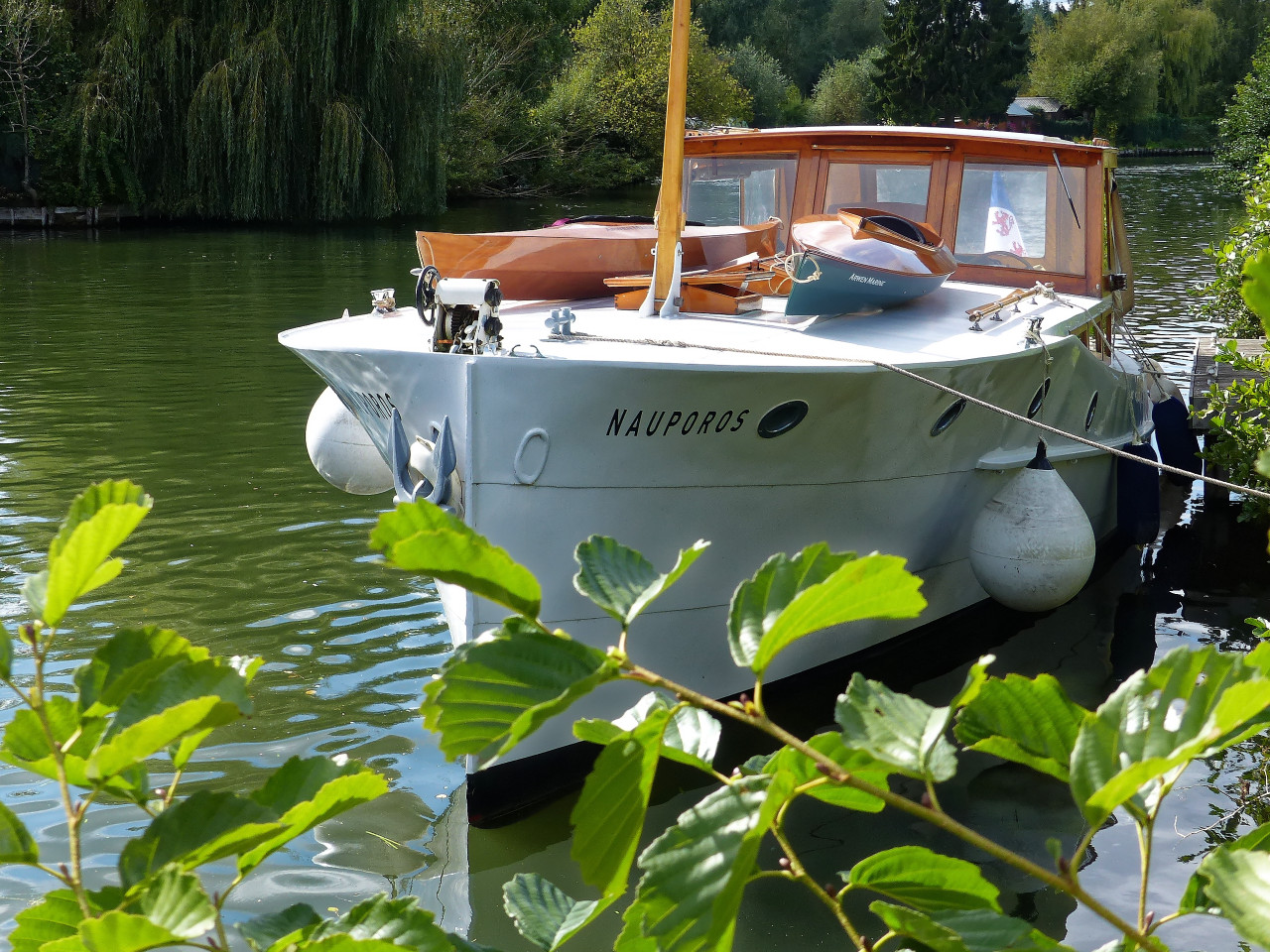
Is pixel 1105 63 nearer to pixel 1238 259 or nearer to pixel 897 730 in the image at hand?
pixel 1238 259

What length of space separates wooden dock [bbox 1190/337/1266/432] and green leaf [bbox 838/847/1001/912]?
7015 millimetres

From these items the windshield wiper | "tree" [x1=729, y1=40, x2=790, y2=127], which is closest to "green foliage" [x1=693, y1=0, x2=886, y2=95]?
"tree" [x1=729, y1=40, x2=790, y2=127]

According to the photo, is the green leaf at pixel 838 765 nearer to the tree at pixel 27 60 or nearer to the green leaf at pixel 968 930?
the green leaf at pixel 968 930

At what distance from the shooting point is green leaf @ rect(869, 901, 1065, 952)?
2.58 ft

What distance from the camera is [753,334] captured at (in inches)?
214

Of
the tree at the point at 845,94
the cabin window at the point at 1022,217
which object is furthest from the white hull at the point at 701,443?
the tree at the point at 845,94

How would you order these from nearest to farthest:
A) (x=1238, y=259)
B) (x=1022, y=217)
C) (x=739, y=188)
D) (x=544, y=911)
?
(x=544, y=911), (x=1022, y=217), (x=739, y=188), (x=1238, y=259)

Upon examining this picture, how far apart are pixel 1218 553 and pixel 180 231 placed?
2111cm

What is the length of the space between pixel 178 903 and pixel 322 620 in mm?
6049

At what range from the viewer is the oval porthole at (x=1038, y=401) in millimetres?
5941

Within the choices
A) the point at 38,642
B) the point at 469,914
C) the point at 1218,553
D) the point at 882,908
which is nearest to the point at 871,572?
the point at 882,908

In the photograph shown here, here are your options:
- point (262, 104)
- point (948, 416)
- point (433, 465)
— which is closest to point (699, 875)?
point (433, 465)

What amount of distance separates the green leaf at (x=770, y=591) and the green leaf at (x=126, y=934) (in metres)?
0.37

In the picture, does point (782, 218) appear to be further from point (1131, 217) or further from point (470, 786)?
point (1131, 217)
